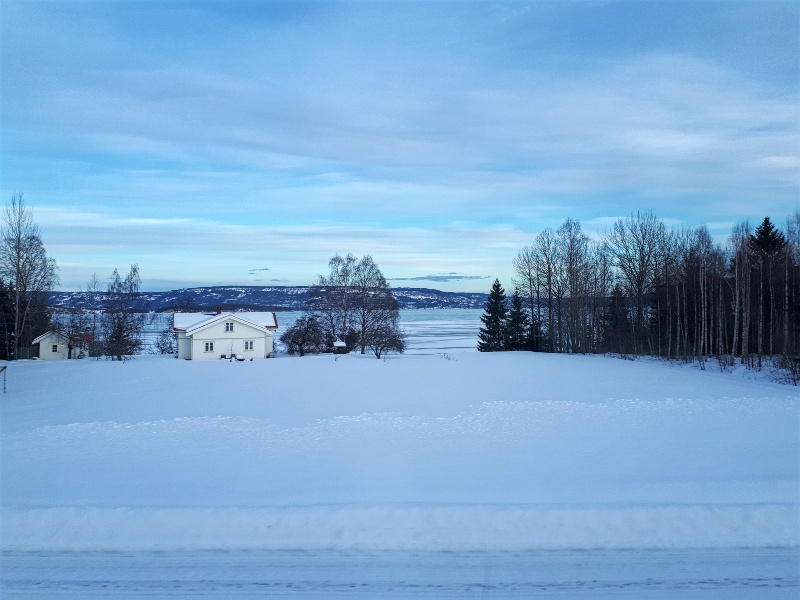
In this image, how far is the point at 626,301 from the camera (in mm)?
39938

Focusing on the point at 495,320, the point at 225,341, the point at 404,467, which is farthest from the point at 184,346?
the point at 404,467

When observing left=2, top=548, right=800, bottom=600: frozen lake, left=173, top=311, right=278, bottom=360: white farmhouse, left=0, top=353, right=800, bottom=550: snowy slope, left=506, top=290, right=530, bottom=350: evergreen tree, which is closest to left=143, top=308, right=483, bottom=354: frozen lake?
left=506, top=290, right=530, bottom=350: evergreen tree

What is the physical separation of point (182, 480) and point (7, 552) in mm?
2677

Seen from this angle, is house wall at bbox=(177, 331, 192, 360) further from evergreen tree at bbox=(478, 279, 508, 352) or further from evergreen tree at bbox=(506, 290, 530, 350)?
evergreen tree at bbox=(506, 290, 530, 350)

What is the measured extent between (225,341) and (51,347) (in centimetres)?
1646

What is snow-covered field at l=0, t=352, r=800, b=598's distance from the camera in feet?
17.2

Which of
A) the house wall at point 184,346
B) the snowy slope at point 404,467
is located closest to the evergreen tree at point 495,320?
the house wall at point 184,346

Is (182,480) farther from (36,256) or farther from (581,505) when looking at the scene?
(36,256)

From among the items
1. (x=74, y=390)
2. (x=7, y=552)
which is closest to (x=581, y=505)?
(x=7, y=552)

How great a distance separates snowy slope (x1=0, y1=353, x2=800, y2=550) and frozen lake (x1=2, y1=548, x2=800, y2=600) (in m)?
0.28

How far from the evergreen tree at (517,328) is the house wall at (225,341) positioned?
2028 centimetres

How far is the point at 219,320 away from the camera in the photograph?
1465 inches

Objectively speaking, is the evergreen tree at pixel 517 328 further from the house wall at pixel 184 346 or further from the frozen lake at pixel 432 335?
the house wall at pixel 184 346

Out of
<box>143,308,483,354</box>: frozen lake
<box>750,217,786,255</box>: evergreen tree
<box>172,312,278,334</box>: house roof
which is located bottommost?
<box>143,308,483,354</box>: frozen lake
